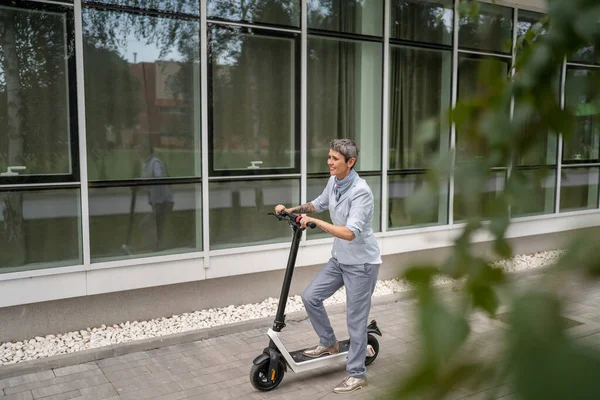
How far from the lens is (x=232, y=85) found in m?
6.89

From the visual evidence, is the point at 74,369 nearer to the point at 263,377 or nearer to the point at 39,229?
the point at 39,229

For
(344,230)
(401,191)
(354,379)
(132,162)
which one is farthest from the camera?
(401,191)

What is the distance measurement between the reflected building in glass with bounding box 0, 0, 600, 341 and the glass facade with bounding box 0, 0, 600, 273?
0.02 metres

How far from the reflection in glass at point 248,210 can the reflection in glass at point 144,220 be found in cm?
23

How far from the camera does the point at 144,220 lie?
6.38 metres

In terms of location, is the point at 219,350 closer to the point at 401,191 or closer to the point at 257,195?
the point at 257,195

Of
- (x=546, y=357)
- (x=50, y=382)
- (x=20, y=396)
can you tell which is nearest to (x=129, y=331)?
(x=50, y=382)

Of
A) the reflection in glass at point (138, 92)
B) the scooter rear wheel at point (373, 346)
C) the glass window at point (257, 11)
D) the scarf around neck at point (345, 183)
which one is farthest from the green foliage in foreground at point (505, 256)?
the glass window at point (257, 11)

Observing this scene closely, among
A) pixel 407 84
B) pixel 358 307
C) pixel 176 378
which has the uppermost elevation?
pixel 407 84

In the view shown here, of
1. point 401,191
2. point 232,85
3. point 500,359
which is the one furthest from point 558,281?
point 401,191

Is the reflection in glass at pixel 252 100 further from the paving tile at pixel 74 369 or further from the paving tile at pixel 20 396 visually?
the paving tile at pixel 20 396

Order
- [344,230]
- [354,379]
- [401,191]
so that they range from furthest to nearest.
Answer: [401,191], [354,379], [344,230]

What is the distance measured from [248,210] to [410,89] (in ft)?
10.0

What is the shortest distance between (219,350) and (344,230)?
2.16 meters
